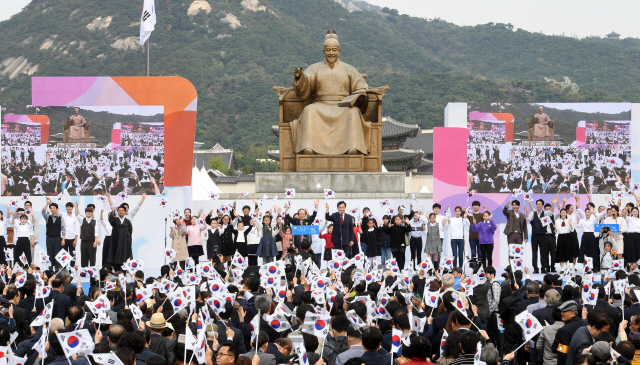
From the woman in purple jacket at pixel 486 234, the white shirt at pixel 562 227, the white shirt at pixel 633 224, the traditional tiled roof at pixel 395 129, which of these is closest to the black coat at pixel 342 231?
the woman in purple jacket at pixel 486 234

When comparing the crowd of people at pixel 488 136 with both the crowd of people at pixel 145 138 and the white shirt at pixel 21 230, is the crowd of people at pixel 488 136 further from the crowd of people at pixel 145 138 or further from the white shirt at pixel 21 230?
the white shirt at pixel 21 230

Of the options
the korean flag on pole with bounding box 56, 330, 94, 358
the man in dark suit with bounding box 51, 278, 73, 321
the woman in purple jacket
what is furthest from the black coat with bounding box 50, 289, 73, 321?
the woman in purple jacket

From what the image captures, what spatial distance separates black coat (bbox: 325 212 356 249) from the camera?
13.3 m

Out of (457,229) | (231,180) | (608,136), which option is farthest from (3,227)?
(231,180)

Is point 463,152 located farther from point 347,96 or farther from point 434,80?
point 434,80

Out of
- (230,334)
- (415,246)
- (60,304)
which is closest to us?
(230,334)

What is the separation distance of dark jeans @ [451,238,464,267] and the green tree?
42.3 m

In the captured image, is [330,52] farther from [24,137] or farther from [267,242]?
[24,137]

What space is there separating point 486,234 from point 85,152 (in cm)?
758

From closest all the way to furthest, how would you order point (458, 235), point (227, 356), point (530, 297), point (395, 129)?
point (227, 356)
point (530, 297)
point (458, 235)
point (395, 129)

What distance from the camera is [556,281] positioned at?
7.68 metres

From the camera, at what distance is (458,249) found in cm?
1359

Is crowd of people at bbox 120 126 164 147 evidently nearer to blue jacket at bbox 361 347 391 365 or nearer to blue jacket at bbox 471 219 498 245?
blue jacket at bbox 471 219 498 245

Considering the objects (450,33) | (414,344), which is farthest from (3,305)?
(450,33)
